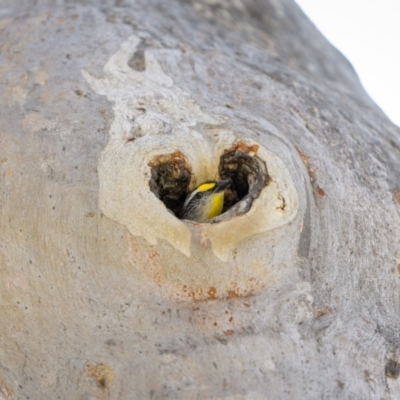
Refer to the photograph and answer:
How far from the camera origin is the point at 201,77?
10.2 ft

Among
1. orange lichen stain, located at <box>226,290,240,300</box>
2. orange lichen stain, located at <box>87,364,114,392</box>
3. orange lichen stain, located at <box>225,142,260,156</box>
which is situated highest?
orange lichen stain, located at <box>225,142,260,156</box>

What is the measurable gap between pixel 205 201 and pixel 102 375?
84cm

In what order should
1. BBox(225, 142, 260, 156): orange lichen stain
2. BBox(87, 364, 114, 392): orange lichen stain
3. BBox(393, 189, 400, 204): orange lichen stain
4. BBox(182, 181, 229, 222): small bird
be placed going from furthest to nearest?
BBox(393, 189, 400, 204): orange lichen stain → BBox(182, 181, 229, 222): small bird → BBox(225, 142, 260, 156): orange lichen stain → BBox(87, 364, 114, 392): orange lichen stain

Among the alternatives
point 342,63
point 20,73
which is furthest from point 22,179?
point 342,63

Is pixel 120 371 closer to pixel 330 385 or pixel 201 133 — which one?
pixel 330 385

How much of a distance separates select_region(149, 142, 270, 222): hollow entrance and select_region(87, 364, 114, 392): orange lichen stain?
0.63 metres

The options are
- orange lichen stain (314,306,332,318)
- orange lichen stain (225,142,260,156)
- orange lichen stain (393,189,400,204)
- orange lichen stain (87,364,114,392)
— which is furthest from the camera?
orange lichen stain (393,189,400,204)

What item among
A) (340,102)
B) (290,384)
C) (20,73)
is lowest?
(20,73)

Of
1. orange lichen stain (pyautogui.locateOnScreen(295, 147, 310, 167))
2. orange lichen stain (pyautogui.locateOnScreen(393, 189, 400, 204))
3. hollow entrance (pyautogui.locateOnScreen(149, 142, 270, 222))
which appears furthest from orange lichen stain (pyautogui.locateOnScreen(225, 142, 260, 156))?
orange lichen stain (pyautogui.locateOnScreen(393, 189, 400, 204))

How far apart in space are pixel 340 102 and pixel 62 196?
1.60 meters

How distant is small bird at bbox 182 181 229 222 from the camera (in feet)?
8.80

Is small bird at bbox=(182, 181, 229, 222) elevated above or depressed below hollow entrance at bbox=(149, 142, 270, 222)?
below

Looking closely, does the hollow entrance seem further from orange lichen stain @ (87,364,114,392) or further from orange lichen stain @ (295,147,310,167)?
orange lichen stain @ (87,364,114,392)

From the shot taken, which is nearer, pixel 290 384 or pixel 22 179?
pixel 290 384
